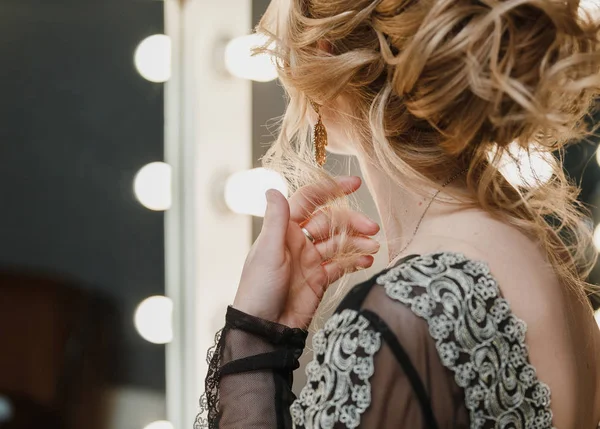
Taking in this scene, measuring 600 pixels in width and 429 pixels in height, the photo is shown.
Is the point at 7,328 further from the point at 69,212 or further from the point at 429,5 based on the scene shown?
the point at 429,5

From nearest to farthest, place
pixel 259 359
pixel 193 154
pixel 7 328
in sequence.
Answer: pixel 259 359
pixel 7 328
pixel 193 154

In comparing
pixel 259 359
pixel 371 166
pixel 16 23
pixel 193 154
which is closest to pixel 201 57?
pixel 193 154

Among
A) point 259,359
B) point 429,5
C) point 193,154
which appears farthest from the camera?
point 193,154

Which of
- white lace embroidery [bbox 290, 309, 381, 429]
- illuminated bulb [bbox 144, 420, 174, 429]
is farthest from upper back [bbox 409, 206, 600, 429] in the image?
illuminated bulb [bbox 144, 420, 174, 429]

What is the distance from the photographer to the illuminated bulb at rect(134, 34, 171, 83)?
3.43 ft

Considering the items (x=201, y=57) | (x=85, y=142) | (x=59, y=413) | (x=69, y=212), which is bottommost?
(x=59, y=413)

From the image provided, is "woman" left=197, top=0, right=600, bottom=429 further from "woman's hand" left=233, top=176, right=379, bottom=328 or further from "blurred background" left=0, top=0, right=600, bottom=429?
"blurred background" left=0, top=0, right=600, bottom=429

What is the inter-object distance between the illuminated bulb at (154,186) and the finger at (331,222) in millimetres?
315

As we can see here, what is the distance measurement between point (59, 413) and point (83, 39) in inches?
22.2

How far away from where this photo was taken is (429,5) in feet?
1.88

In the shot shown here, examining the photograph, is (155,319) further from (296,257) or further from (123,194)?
(296,257)

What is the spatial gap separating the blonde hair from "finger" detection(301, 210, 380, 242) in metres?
0.13

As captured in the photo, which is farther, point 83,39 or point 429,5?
point 83,39

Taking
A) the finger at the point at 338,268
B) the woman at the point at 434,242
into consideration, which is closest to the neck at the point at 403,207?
the woman at the point at 434,242
